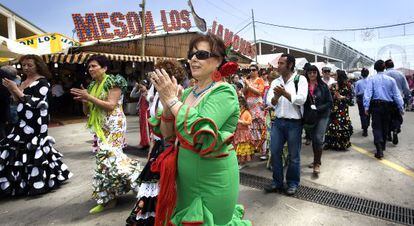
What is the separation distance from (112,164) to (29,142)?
4.89 feet

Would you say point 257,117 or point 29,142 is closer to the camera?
point 29,142

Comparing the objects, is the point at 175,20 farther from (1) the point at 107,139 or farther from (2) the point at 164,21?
(1) the point at 107,139

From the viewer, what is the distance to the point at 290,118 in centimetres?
408

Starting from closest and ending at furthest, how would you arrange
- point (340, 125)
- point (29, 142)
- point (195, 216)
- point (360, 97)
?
1. point (195, 216)
2. point (29, 142)
3. point (340, 125)
4. point (360, 97)

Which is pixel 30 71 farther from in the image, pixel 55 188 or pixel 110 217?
pixel 110 217

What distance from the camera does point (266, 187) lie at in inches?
173

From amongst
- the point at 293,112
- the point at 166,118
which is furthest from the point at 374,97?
the point at 166,118

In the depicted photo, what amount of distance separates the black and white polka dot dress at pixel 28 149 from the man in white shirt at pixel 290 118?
316 cm

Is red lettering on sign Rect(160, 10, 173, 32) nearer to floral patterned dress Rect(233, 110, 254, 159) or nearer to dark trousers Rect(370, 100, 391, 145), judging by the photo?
floral patterned dress Rect(233, 110, 254, 159)

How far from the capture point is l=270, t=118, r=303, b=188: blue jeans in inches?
162

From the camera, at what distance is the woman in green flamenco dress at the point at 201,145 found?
179 cm

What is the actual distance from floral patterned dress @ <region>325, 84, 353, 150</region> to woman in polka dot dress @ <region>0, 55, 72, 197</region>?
5643 millimetres

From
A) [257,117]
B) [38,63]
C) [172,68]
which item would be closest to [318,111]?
[257,117]

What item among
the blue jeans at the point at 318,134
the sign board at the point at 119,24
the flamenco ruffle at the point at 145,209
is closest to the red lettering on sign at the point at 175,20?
the sign board at the point at 119,24
